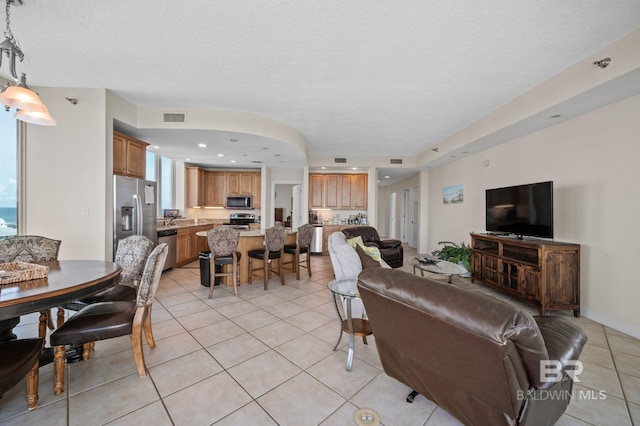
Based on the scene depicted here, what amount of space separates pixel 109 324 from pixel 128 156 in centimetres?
309

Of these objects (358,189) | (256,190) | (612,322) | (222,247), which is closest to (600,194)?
(612,322)

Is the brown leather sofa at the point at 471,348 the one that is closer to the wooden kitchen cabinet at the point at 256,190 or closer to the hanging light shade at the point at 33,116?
the hanging light shade at the point at 33,116

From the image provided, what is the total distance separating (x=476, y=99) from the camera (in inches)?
139

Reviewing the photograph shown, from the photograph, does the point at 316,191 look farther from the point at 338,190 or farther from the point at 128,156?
the point at 128,156

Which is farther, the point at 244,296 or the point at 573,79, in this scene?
the point at 244,296

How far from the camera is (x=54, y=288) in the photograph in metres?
1.60

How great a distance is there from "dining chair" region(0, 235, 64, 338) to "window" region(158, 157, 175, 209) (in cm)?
396

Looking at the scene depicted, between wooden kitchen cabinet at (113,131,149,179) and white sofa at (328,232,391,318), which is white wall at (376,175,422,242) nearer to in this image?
white sofa at (328,232,391,318)

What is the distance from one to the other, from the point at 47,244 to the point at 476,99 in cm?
543

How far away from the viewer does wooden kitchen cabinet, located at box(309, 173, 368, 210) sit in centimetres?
768

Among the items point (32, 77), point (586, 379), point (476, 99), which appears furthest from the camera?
point (476, 99)

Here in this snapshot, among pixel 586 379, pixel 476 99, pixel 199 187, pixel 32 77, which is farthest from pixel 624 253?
pixel 199 187

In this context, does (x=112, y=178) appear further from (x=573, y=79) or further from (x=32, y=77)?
(x=573, y=79)

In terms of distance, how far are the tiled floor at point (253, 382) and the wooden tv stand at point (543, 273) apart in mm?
372
